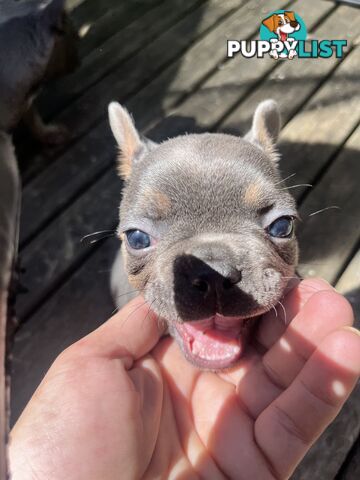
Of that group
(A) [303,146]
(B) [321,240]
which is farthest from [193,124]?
(B) [321,240]

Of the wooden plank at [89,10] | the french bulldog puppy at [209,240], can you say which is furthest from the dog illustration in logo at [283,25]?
the french bulldog puppy at [209,240]

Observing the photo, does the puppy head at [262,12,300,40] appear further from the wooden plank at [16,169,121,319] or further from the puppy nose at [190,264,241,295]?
the puppy nose at [190,264,241,295]

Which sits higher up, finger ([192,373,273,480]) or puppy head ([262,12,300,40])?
puppy head ([262,12,300,40])

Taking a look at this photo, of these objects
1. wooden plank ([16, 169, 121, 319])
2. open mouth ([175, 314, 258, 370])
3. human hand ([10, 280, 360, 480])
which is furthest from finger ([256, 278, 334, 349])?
wooden plank ([16, 169, 121, 319])

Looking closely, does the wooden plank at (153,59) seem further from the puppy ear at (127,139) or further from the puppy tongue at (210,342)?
the puppy tongue at (210,342)

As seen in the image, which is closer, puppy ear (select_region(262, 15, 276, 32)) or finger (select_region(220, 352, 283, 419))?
finger (select_region(220, 352, 283, 419))
